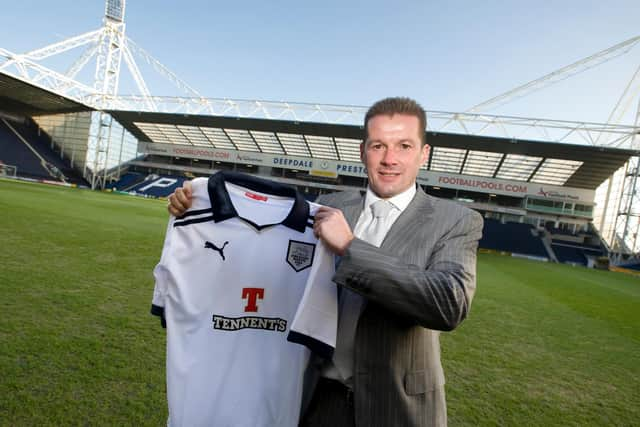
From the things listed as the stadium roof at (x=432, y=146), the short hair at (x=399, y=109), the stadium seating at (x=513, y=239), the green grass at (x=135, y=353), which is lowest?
the green grass at (x=135, y=353)

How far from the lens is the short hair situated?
1335 mm

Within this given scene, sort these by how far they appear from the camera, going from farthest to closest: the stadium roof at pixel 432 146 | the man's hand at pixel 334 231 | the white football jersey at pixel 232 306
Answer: the stadium roof at pixel 432 146 → the white football jersey at pixel 232 306 → the man's hand at pixel 334 231

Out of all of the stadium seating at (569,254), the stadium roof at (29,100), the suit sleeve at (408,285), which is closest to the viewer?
the suit sleeve at (408,285)

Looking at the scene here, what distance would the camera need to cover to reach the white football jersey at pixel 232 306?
164 centimetres

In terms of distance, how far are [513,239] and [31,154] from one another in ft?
174

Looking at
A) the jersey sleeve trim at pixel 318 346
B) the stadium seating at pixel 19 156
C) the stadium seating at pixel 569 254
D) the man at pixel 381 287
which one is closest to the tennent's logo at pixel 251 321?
the man at pixel 381 287

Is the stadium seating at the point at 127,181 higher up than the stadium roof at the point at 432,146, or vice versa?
the stadium roof at the point at 432,146

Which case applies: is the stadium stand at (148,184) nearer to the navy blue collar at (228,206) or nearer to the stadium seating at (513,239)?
the stadium seating at (513,239)

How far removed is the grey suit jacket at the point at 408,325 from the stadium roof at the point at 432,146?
32.7 metres

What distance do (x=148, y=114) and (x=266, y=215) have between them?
4435 cm

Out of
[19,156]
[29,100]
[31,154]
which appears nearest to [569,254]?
[19,156]

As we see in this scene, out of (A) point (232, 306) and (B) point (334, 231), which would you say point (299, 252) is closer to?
(A) point (232, 306)

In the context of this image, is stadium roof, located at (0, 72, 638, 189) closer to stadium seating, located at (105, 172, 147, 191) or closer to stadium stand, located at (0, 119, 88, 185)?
stadium stand, located at (0, 119, 88, 185)

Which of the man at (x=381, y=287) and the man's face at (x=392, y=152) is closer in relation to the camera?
the man at (x=381, y=287)
